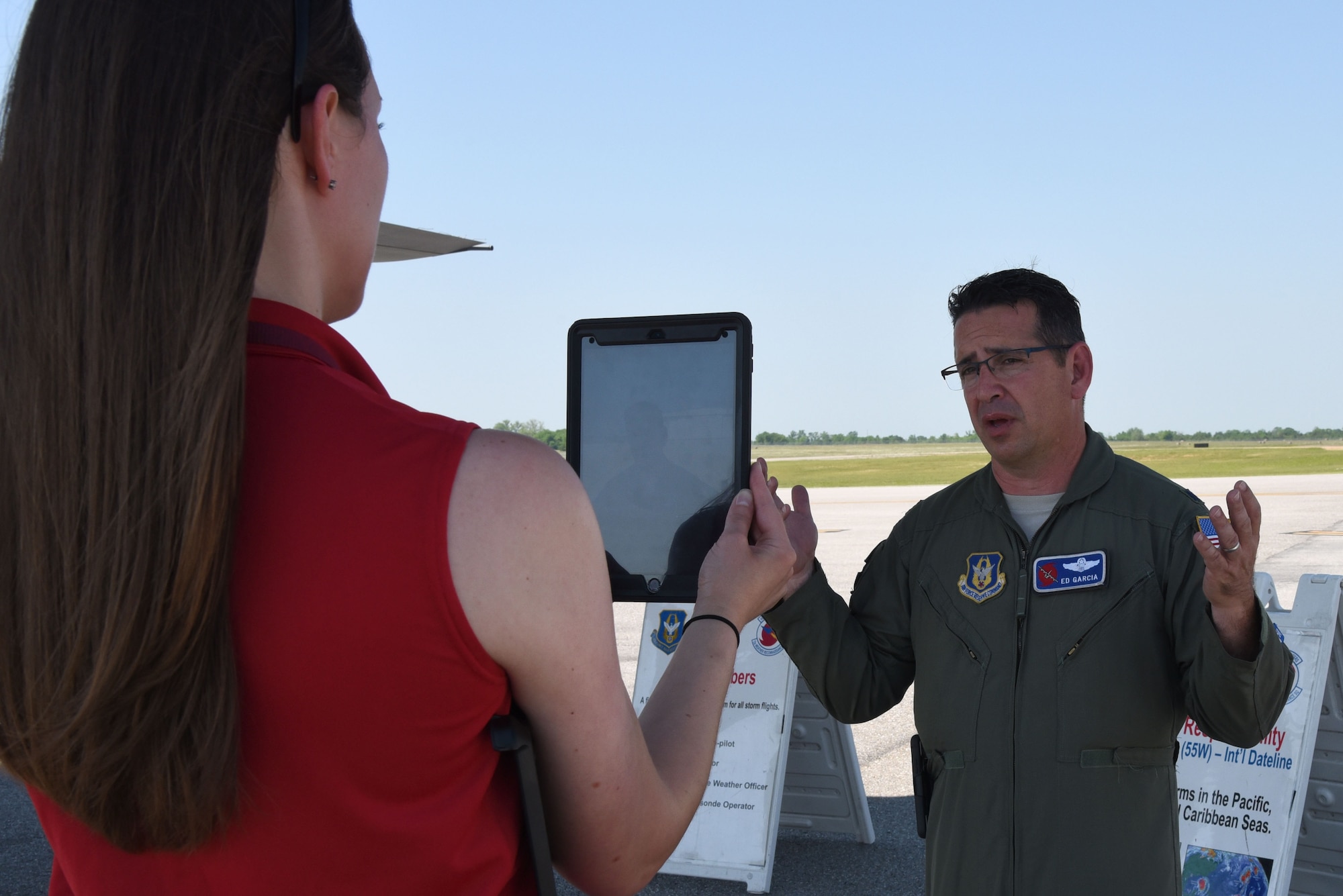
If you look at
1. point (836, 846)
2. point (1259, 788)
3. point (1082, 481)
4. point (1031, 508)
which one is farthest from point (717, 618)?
point (836, 846)

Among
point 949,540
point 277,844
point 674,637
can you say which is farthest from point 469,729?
point 674,637

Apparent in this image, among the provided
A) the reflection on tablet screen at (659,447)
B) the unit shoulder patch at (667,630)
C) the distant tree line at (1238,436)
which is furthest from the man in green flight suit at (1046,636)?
the distant tree line at (1238,436)

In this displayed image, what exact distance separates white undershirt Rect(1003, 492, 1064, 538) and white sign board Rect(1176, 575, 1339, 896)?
1593 millimetres

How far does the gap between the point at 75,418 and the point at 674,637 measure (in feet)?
16.0

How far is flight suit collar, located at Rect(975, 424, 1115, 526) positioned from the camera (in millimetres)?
2883

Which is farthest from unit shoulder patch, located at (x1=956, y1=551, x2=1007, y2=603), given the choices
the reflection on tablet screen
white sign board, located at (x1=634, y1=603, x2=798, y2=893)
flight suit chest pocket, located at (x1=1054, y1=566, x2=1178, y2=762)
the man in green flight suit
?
white sign board, located at (x1=634, y1=603, x2=798, y2=893)

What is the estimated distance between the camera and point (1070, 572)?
2.77 m

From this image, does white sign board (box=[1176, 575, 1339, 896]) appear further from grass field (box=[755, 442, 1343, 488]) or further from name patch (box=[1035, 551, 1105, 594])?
grass field (box=[755, 442, 1343, 488])

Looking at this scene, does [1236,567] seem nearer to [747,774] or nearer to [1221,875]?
[1221,875]

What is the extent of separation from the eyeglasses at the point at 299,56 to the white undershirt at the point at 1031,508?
99.4 inches

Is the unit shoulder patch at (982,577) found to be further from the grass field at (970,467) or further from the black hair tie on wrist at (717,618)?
the grass field at (970,467)

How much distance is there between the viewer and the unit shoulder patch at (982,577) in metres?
2.84

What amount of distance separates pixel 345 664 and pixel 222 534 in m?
0.15

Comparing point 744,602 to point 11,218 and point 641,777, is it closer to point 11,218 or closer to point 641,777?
point 641,777
